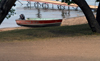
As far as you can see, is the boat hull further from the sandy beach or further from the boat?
the sandy beach

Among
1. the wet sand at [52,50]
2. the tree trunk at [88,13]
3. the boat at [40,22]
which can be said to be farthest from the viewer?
the boat at [40,22]

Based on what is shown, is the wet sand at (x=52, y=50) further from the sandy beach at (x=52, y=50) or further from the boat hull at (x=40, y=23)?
the boat hull at (x=40, y=23)

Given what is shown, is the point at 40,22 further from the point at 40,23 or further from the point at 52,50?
the point at 52,50

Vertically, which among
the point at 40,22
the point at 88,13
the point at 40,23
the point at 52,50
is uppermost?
the point at 88,13

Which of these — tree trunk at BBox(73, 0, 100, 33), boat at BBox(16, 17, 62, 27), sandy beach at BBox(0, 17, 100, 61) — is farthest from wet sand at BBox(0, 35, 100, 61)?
boat at BBox(16, 17, 62, 27)

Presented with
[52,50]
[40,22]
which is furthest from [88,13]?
[40,22]

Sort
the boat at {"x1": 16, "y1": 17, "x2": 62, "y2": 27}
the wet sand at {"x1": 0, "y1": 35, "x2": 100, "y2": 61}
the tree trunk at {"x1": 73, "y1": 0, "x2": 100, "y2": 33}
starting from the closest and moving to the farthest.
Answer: the wet sand at {"x1": 0, "y1": 35, "x2": 100, "y2": 61}
the tree trunk at {"x1": 73, "y1": 0, "x2": 100, "y2": 33}
the boat at {"x1": 16, "y1": 17, "x2": 62, "y2": 27}

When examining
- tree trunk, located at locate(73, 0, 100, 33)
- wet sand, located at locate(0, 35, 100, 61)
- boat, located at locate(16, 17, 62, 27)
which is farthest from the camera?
boat, located at locate(16, 17, 62, 27)

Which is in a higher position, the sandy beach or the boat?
the sandy beach

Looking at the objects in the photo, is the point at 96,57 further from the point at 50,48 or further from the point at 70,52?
the point at 50,48

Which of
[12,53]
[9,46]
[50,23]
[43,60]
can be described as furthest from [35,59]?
[50,23]

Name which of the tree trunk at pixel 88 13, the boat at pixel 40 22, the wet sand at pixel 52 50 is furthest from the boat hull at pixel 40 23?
the wet sand at pixel 52 50

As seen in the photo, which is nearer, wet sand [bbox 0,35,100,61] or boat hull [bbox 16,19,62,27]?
wet sand [bbox 0,35,100,61]

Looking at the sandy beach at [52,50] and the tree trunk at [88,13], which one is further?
the tree trunk at [88,13]
